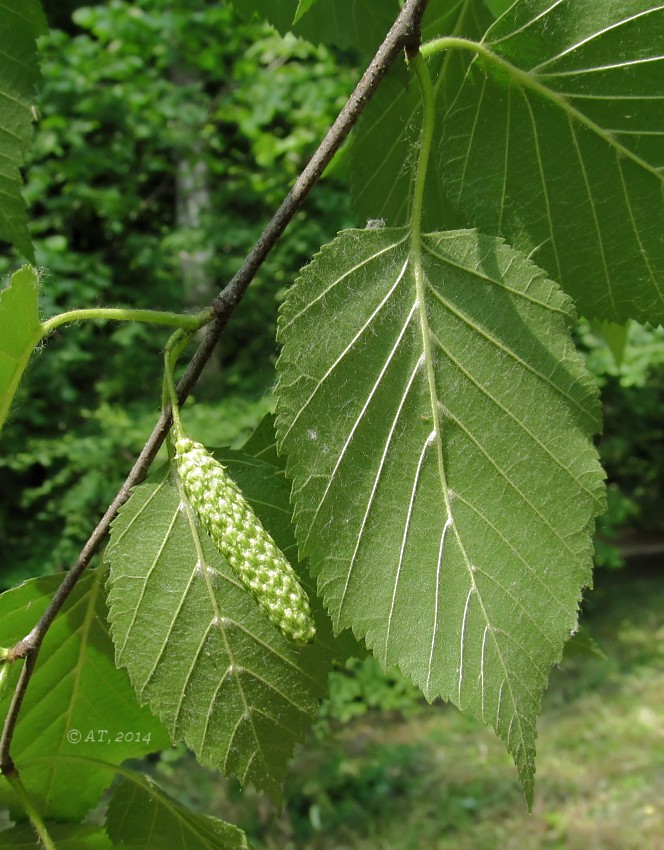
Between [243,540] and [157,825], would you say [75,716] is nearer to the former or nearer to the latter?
[157,825]

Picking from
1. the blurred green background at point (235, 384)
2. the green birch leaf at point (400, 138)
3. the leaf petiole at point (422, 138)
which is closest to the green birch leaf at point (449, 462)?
the leaf petiole at point (422, 138)

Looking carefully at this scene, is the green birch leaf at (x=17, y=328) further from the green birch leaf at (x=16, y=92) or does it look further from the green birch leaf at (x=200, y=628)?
the green birch leaf at (x=16, y=92)

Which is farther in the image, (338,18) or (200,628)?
(338,18)

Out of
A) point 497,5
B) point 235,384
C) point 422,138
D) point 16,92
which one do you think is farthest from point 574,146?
point 235,384

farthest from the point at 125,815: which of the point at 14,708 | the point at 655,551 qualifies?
the point at 655,551

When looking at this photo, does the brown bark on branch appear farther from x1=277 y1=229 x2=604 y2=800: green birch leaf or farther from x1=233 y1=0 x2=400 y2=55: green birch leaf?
x1=233 y1=0 x2=400 y2=55: green birch leaf
